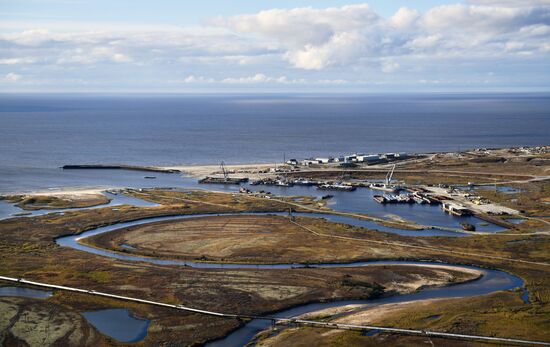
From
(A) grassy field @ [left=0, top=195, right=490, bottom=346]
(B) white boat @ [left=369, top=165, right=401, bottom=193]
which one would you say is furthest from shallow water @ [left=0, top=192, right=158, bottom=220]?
(B) white boat @ [left=369, top=165, right=401, bottom=193]

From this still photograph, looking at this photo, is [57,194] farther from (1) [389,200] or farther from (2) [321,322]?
(2) [321,322]

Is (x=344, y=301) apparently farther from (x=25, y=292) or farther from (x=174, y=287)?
(x=25, y=292)

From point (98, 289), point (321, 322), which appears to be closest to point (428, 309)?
point (321, 322)

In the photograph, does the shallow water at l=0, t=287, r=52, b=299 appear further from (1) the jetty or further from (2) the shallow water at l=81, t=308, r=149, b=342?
(1) the jetty

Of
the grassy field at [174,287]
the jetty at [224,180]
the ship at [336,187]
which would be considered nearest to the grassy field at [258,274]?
the grassy field at [174,287]

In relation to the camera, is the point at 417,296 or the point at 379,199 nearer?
the point at 417,296

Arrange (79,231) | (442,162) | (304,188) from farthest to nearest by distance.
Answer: (442,162)
(304,188)
(79,231)

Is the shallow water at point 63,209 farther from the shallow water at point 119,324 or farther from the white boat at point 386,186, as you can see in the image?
the shallow water at point 119,324

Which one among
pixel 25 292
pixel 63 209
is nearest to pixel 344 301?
pixel 25 292
